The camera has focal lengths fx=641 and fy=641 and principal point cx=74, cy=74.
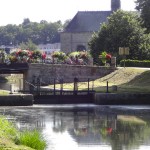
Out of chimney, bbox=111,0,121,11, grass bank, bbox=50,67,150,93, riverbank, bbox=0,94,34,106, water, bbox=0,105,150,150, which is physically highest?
chimney, bbox=111,0,121,11

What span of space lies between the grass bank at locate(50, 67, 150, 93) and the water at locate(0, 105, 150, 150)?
5369mm

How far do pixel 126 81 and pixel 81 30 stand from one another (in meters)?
73.3

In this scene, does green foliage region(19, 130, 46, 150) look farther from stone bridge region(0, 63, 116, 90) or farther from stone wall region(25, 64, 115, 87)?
stone wall region(25, 64, 115, 87)

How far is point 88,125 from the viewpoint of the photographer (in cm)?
3481

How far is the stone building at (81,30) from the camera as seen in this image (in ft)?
421

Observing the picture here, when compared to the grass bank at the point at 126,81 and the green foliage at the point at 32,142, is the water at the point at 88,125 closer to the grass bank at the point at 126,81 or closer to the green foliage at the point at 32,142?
the green foliage at the point at 32,142

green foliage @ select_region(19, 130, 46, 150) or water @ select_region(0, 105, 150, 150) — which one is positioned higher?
green foliage @ select_region(19, 130, 46, 150)

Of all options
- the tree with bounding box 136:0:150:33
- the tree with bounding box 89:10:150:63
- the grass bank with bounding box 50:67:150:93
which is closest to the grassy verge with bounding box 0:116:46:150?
the grass bank with bounding box 50:67:150:93

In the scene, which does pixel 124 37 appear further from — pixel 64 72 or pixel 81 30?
pixel 81 30

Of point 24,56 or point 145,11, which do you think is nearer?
point 145,11

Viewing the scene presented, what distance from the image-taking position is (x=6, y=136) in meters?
19.3

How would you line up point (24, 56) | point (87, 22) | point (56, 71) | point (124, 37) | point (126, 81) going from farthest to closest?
point (87, 22) → point (124, 37) → point (24, 56) → point (56, 71) → point (126, 81)

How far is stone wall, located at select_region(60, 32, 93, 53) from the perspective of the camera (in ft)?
424

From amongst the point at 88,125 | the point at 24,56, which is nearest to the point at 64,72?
the point at 24,56
